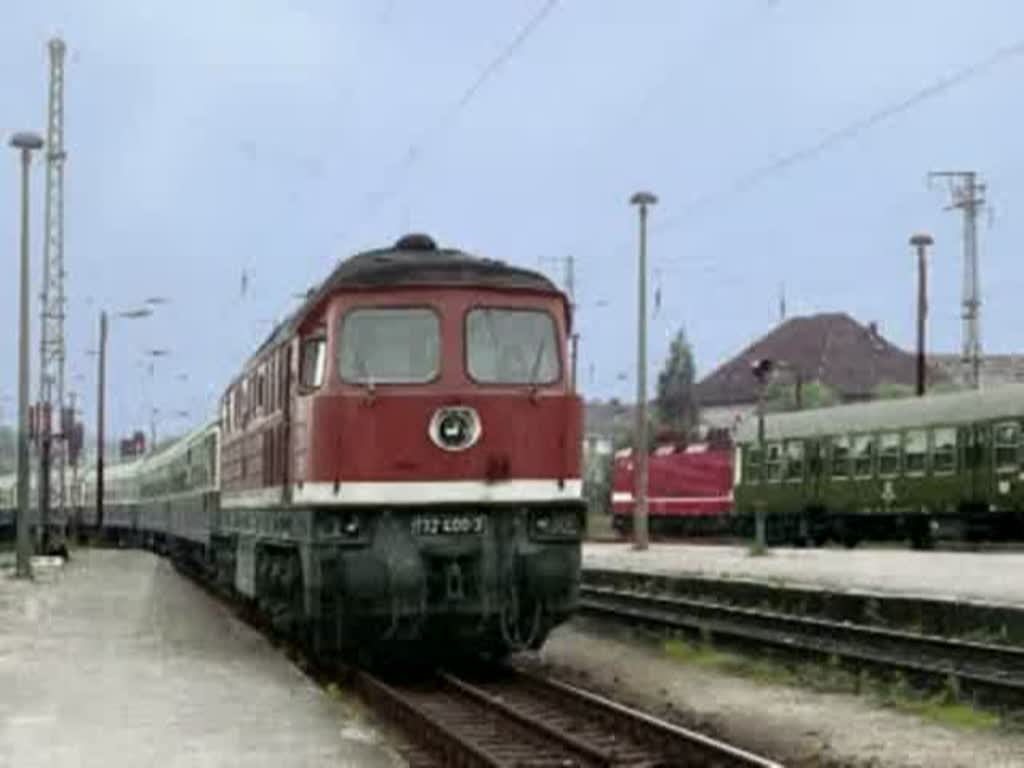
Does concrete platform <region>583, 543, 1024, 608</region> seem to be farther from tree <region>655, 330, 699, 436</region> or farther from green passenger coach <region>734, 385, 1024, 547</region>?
tree <region>655, 330, 699, 436</region>

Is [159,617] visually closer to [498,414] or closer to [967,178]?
[498,414]

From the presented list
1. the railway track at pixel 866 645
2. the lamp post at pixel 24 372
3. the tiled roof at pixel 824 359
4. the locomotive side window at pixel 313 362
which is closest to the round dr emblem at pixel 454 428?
the locomotive side window at pixel 313 362

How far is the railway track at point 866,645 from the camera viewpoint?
14648 millimetres

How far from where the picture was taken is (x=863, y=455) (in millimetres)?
39938

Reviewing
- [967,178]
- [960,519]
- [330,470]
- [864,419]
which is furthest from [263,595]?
[967,178]

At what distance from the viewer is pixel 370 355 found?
49.7ft

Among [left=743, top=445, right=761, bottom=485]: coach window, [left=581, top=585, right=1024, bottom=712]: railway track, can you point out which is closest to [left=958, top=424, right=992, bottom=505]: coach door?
[left=743, top=445, right=761, bottom=485]: coach window

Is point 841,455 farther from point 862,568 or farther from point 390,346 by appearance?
point 390,346

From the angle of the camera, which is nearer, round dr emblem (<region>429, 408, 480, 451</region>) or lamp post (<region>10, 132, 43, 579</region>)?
round dr emblem (<region>429, 408, 480, 451</region>)

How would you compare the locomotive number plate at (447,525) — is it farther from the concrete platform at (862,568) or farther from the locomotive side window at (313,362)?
the concrete platform at (862,568)

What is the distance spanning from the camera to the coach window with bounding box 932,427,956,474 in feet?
119

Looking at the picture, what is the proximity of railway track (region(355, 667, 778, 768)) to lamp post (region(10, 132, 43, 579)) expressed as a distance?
18770mm

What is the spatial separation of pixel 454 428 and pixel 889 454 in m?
25.4

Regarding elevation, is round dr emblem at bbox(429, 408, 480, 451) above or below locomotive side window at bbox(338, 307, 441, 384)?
below
